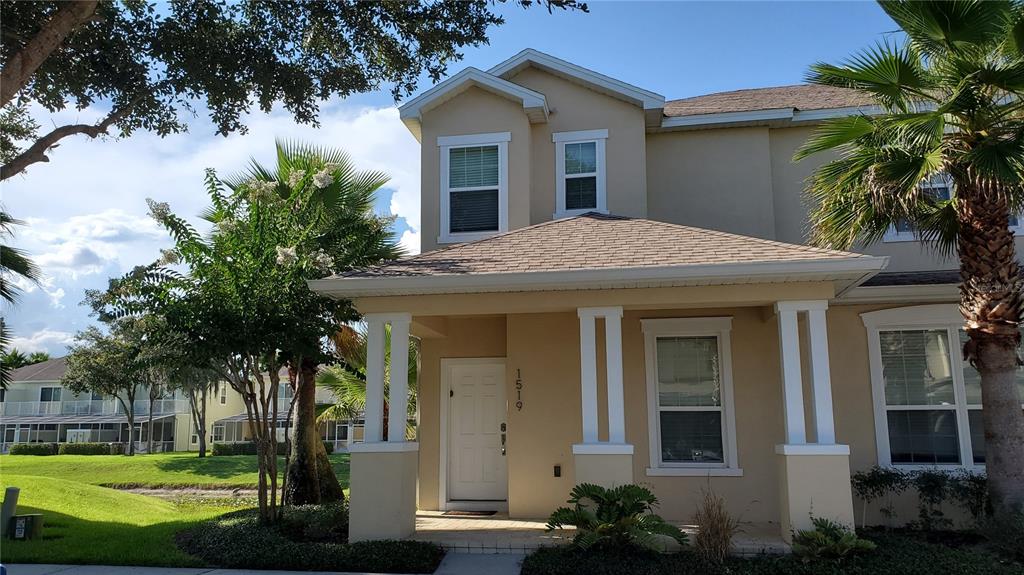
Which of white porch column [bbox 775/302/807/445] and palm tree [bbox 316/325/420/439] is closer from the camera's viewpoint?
white porch column [bbox 775/302/807/445]

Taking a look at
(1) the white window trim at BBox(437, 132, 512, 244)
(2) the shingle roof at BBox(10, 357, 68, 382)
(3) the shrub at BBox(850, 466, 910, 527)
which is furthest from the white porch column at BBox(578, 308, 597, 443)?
(2) the shingle roof at BBox(10, 357, 68, 382)

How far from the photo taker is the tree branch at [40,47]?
7.61m

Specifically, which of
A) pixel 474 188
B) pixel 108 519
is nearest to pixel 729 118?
pixel 474 188

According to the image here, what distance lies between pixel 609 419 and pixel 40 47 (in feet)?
24.9

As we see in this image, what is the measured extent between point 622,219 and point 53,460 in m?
29.7

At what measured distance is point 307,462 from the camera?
1316cm

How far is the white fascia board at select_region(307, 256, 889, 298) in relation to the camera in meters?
8.04

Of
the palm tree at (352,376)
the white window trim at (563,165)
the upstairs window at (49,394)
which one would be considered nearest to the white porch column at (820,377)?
the white window trim at (563,165)

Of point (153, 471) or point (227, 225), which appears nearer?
point (227, 225)

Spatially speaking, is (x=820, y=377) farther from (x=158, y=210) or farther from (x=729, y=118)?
(x=158, y=210)

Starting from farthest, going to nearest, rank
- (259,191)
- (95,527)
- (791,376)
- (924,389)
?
(95,527), (924,389), (259,191), (791,376)

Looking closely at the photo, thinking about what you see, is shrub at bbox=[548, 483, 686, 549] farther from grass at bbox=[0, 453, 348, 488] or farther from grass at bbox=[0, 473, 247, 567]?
grass at bbox=[0, 453, 348, 488]

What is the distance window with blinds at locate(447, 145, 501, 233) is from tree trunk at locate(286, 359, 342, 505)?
3.66m

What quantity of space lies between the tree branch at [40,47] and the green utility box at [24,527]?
557 centimetres
